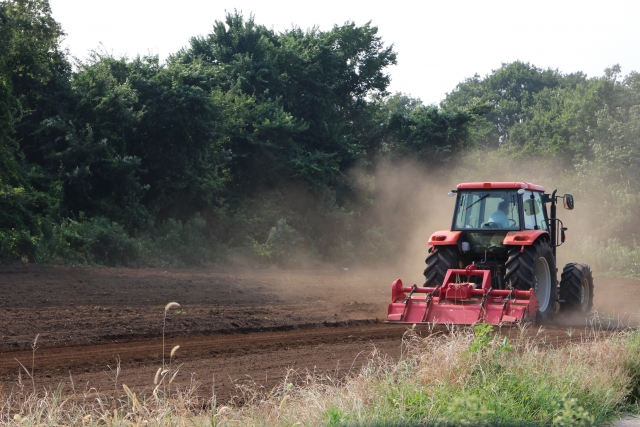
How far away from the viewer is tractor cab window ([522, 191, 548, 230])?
38.5 ft

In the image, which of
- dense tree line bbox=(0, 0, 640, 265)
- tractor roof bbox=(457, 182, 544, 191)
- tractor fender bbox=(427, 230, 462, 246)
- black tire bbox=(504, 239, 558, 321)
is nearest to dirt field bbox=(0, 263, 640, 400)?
black tire bbox=(504, 239, 558, 321)

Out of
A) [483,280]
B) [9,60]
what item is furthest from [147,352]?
[9,60]

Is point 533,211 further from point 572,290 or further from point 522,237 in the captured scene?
point 572,290

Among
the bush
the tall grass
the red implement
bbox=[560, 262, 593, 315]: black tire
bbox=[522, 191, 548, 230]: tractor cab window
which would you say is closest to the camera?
the tall grass

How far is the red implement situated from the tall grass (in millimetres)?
3219

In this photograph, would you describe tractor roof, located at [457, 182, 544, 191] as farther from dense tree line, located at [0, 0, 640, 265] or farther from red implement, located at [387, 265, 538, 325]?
dense tree line, located at [0, 0, 640, 265]

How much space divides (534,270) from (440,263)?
57.6 inches

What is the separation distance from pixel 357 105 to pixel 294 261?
32.2 ft

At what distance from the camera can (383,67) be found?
101 feet

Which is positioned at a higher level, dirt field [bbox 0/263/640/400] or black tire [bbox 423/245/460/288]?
black tire [bbox 423/245/460/288]

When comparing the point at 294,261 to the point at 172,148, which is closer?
the point at 172,148

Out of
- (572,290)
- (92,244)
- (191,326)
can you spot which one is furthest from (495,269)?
(92,244)

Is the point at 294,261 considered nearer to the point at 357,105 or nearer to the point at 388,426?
the point at 357,105

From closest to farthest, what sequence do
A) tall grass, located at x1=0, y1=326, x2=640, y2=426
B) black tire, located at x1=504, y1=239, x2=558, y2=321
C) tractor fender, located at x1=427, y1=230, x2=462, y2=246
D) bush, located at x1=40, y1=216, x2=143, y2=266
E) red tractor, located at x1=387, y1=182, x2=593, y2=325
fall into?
tall grass, located at x1=0, y1=326, x2=640, y2=426
red tractor, located at x1=387, y1=182, x2=593, y2=325
black tire, located at x1=504, y1=239, x2=558, y2=321
tractor fender, located at x1=427, y1=230, x2=462, y2=246
bush, located at x1=40, y1=216, x2=143, y2=266
